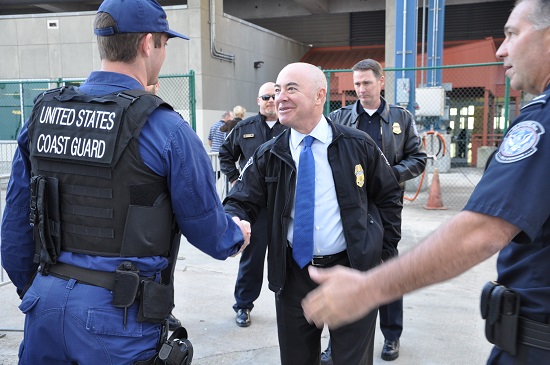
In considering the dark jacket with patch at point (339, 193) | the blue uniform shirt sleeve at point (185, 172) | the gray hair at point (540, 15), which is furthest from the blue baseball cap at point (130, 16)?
the gray hair at point (540, 15)

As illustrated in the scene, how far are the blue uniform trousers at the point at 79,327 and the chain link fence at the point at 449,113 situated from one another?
878 cm

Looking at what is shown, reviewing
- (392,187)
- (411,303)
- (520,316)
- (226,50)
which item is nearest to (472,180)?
(226,50)

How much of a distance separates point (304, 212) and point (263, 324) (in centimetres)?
209

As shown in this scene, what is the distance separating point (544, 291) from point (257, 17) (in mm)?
22764

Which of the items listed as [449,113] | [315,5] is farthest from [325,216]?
[315,5]

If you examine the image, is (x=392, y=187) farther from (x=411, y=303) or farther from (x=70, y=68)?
(x=70, y=68)

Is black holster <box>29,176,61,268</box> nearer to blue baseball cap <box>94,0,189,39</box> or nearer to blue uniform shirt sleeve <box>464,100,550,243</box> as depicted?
blue baseball cap <box>94,0,189,39</box>

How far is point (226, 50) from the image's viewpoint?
16953 millimetres

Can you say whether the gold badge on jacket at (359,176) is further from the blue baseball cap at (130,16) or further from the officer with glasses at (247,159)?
the officer with glasses at (247,159)

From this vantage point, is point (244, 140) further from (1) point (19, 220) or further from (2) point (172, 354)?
(2) point (172, 354)

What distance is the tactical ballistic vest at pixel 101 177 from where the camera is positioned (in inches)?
74.9

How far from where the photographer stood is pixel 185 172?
1959 millimetres

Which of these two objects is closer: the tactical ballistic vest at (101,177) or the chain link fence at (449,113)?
the tactical ballistic vest at (101,177)

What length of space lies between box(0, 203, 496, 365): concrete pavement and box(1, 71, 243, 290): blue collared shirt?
2.05 meters
